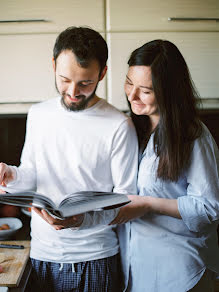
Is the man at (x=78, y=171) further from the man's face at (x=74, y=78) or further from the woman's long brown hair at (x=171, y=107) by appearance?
the woman's long brown hair at (x=171, y=107)

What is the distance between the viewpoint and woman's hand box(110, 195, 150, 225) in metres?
1.03

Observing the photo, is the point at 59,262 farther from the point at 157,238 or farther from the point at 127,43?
the point at 127,43

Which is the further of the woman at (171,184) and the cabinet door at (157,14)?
the cabinet door at (157,14)

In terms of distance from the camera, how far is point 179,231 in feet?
3.53

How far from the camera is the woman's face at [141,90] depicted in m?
1.00

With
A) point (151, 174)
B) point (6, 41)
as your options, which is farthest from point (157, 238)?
point (6, 41)

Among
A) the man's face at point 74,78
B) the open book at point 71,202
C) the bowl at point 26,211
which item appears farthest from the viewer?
the bowl at point 26,211

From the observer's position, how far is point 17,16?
141 cm

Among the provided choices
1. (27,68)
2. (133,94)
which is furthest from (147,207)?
(27,68)

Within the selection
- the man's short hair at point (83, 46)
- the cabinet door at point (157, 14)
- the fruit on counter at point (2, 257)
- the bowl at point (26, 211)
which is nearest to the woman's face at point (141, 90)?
the man's short hair at point (83, 46)

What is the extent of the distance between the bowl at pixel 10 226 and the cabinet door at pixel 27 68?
522 millimetres

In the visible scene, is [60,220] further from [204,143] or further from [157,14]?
[157,14]

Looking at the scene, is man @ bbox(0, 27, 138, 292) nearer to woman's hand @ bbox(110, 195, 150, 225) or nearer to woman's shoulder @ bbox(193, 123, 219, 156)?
woman's hand @ bbox(110, 195, 150, 225)

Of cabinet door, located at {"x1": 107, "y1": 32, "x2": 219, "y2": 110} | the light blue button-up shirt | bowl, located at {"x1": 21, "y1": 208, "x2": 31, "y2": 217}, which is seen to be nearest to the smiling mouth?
the light blue button-up shirt
